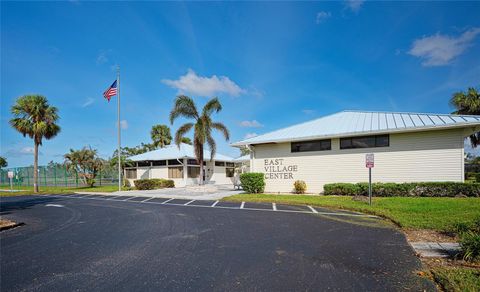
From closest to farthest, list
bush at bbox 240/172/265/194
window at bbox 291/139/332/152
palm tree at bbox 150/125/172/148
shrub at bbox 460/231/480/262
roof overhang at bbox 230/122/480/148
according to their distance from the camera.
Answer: shrub at bbox 460/231/480/262, roof overhang at bbox 230/122/480/148, window at bbox 291/139/332/152, bush at bbox 240/172/265/194, palm tree at bbox 150/125/172/148

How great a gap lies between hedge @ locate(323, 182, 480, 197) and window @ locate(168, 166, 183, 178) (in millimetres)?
16351

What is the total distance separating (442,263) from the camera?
4.32 m

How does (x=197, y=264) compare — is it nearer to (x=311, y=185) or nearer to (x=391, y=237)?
(x=391, y=237)

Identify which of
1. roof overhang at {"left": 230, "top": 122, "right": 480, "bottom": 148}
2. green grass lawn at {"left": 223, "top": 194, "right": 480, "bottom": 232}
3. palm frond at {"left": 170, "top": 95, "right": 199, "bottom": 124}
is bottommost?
green grass lawn at {"left": 223, "top": 194, "right": 480, "bottom": 232}

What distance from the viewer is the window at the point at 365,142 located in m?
13.9

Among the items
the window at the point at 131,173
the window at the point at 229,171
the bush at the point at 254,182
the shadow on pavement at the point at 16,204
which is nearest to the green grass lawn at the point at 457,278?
the bush at the point at 254,182

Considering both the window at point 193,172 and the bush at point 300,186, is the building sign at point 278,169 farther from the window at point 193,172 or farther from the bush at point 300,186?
the window at point 193,172

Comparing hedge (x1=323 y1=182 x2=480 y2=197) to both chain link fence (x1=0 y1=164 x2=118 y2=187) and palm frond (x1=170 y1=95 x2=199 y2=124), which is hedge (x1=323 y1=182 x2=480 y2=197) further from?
chain link fence (x1=0 y1=164 x2=118 y2=187)

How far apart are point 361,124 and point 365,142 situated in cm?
142

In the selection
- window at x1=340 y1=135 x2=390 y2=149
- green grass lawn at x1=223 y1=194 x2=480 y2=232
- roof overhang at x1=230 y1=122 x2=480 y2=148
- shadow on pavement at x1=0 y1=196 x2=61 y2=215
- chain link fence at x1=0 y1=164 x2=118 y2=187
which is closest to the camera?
green grass lawn at x1=223 y1=194 x2=480 y2=232

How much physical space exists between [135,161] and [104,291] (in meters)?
27.0

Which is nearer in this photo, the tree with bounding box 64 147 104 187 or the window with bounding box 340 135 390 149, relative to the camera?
the window with bounding box 340 135 390 149

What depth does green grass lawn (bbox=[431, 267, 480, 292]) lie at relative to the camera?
325cm

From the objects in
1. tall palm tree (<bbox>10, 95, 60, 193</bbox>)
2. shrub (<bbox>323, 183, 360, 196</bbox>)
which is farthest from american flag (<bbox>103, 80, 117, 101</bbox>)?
shrub (<bbox>323, 183, 360, 196</bbox>)
